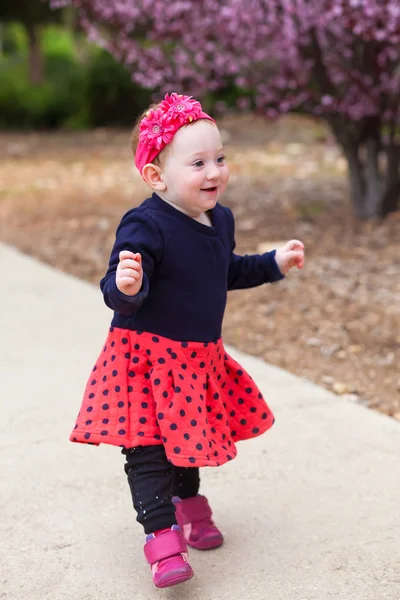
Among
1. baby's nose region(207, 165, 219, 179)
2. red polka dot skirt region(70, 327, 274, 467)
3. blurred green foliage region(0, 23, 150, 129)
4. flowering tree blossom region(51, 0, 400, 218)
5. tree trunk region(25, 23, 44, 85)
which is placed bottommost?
red polka dot skirt region(70, 327, 274, 467)

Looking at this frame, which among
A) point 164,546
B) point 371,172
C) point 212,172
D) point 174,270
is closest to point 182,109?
point 212,172

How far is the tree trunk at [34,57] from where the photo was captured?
60.2 feet

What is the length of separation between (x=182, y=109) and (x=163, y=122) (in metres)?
0.06

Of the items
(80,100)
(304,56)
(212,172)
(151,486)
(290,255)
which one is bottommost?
(151,486)

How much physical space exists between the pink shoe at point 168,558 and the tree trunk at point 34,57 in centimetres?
1668

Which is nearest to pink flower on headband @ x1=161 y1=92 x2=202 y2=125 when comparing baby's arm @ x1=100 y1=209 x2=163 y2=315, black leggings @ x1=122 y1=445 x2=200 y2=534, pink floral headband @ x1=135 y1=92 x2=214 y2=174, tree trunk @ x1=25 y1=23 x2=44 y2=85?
pink floral headband @ x1=135 y1=92 x2=214 y2=174

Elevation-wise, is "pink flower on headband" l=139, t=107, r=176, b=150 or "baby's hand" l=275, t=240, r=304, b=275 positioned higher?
"pink flower on headband" l=139, t=107, r=176, b=150

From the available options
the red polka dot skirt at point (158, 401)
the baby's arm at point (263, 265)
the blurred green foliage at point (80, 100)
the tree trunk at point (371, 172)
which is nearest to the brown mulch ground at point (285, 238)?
the tree trunk at point (371, 172)

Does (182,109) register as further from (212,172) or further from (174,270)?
(174,270)

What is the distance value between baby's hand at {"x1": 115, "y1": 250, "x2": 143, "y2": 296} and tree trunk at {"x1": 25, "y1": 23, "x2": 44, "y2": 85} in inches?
655

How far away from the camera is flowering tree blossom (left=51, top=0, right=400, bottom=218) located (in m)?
6.32

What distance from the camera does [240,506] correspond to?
305 cm

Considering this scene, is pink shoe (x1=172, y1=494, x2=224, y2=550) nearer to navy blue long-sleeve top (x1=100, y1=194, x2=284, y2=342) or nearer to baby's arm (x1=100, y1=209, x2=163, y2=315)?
navy blue long-sleeve top (x1=100, y1=194, x2=284, y2=342)

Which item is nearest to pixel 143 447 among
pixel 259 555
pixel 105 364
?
pixel 105 364
